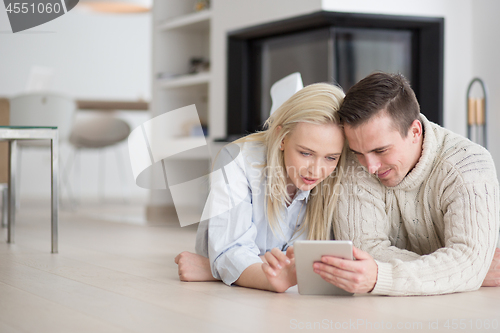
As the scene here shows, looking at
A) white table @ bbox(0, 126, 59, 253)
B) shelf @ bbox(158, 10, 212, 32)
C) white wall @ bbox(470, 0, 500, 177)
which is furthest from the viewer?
shelf @ bbox(158, 10, 212, 32)

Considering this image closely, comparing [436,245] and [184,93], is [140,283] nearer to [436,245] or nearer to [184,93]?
[436,245]

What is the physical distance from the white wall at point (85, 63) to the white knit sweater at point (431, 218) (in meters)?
4.79

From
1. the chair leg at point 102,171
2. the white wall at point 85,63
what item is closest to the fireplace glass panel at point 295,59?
the white wall at point 85,63

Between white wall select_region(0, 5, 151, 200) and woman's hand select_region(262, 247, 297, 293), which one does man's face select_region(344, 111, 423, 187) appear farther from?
white wall select_region(0, 5, 151, 200)

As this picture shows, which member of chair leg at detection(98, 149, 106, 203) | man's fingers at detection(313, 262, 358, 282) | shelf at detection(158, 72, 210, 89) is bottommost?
chair leg at detection(98, 149, 106, 203)

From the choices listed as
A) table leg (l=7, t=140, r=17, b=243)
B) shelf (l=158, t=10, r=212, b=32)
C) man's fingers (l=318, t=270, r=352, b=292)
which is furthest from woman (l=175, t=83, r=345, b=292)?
shelf (l=158, t=10, r=212, b=32)

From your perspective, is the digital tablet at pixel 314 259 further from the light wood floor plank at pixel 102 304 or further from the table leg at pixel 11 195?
the table leg at pixel 11 195

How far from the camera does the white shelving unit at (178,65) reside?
4.54 meters

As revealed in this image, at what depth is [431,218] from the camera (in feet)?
4.94

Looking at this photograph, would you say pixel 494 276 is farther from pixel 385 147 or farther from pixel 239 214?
pixel 239 214

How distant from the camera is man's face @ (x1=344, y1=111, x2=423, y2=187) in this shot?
4.52ft

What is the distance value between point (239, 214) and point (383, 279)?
0.43m

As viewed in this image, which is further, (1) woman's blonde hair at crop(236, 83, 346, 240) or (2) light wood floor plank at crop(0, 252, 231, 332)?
(1) woman's blonde hair at crop(236, 83, 346, 240)

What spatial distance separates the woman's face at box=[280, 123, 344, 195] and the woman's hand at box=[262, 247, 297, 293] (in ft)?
0.70
